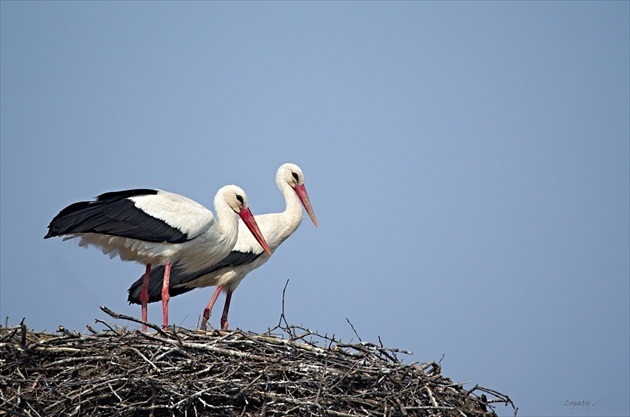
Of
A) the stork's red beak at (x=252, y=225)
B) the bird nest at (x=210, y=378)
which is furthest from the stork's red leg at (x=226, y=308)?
the bird nest at (x=210, y=378)

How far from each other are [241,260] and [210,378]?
150 inches

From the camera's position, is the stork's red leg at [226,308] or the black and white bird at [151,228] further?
the stork's red leg at [226,308]

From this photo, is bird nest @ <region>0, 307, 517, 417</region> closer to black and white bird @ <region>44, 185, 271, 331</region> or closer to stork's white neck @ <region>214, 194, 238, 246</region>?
black and white bird @ <region>44, 185, 271, 331</region>

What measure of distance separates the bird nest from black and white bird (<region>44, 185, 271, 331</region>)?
64.0 inches

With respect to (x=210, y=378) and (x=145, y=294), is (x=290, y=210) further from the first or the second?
(x=210, y=378)

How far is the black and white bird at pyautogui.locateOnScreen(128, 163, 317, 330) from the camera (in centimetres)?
1030

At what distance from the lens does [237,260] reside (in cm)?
1056

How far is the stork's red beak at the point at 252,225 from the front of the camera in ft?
33.3

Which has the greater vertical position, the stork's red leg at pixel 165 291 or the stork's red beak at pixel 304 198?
the stork's red beak at pixel 304 198

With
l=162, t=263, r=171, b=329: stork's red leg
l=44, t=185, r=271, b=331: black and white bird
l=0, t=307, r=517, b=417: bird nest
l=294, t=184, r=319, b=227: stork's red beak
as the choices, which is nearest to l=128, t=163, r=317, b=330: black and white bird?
l=294, t=184, r=319, b=227: stork's red beak

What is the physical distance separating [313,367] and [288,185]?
4.42 m

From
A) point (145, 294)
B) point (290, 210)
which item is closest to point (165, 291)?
point (145, 294)

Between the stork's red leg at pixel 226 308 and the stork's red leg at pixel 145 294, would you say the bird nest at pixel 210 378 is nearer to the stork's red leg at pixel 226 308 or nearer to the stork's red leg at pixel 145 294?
Answer: the stork's red leg at pixel 145 294

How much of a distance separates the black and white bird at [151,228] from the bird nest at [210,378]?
64.0 inches
